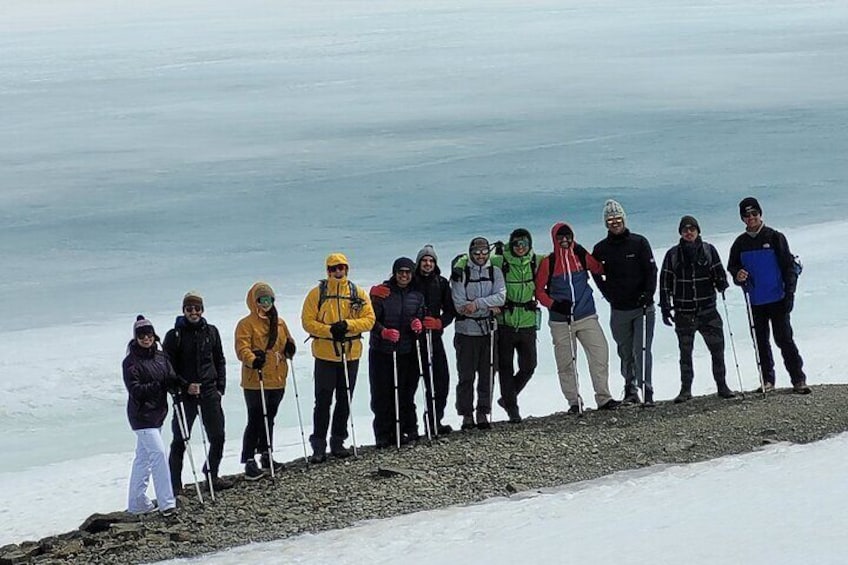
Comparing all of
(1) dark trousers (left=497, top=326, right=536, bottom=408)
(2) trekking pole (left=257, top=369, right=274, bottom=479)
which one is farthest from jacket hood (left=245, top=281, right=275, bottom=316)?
(1) dark trousers (left=497, top=326, right=536, bottom=408)

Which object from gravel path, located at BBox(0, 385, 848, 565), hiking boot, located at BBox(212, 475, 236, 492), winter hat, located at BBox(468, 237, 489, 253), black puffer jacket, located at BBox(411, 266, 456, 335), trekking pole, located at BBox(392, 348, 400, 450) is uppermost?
winter hat, located at BBox(468, 237, 489, 253)

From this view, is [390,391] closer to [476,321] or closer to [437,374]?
[437,374]

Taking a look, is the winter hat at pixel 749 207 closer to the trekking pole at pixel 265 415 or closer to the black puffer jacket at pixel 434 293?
the black puffer jacket at pixel 434 293

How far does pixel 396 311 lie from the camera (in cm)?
901

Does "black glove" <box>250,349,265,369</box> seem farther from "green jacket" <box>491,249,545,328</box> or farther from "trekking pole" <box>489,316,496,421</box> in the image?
"green jacket" <box>491,249,545,328</box>

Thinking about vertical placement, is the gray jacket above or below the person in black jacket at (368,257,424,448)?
above

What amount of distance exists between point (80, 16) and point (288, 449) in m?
116

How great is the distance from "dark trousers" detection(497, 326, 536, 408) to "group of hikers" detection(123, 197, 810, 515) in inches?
0.4

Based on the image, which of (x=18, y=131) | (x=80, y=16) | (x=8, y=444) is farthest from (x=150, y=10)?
(x=8, y=444)

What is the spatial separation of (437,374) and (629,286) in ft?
5.29

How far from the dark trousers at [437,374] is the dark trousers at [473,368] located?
0.13 meters

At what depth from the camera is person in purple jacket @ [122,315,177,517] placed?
7.96 meters

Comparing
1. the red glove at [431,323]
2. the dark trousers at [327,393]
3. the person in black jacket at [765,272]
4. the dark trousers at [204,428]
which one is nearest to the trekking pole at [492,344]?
the red glove at [431,323]

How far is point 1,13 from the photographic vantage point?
128 metres
